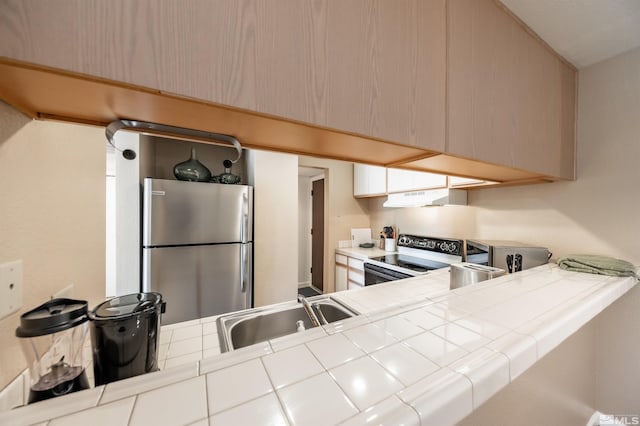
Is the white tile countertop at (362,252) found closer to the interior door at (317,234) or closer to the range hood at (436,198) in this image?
the interior door at (317,234)

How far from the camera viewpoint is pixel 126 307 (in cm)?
48

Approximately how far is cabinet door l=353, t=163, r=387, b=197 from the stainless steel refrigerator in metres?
1.68

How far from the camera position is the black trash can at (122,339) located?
442 millimetres

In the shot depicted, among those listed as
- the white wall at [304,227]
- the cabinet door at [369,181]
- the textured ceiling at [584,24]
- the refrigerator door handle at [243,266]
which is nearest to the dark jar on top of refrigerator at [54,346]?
the refrigerator door handle at [243,266]

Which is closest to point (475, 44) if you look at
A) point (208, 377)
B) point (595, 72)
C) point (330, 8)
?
point (330, 8)

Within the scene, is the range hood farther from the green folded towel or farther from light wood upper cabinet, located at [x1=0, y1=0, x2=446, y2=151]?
light wood upper cabinet, located at [x1=0, y1=0, x2=446, y2=151]

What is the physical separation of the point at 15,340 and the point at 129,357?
0.24 meters

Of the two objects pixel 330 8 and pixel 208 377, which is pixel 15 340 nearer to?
pixel 208 377

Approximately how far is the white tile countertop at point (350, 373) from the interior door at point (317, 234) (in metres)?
2.82

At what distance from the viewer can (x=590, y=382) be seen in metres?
1.40

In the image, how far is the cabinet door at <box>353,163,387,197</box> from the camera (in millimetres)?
2801

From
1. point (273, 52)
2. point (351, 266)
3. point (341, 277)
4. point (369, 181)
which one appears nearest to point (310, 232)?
point (341, 277)

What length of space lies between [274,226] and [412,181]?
61.1 inches

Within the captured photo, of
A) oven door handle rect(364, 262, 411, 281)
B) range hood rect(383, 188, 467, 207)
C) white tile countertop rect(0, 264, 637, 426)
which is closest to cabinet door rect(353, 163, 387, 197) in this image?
range hood rect(383, 188, 467, 207)
